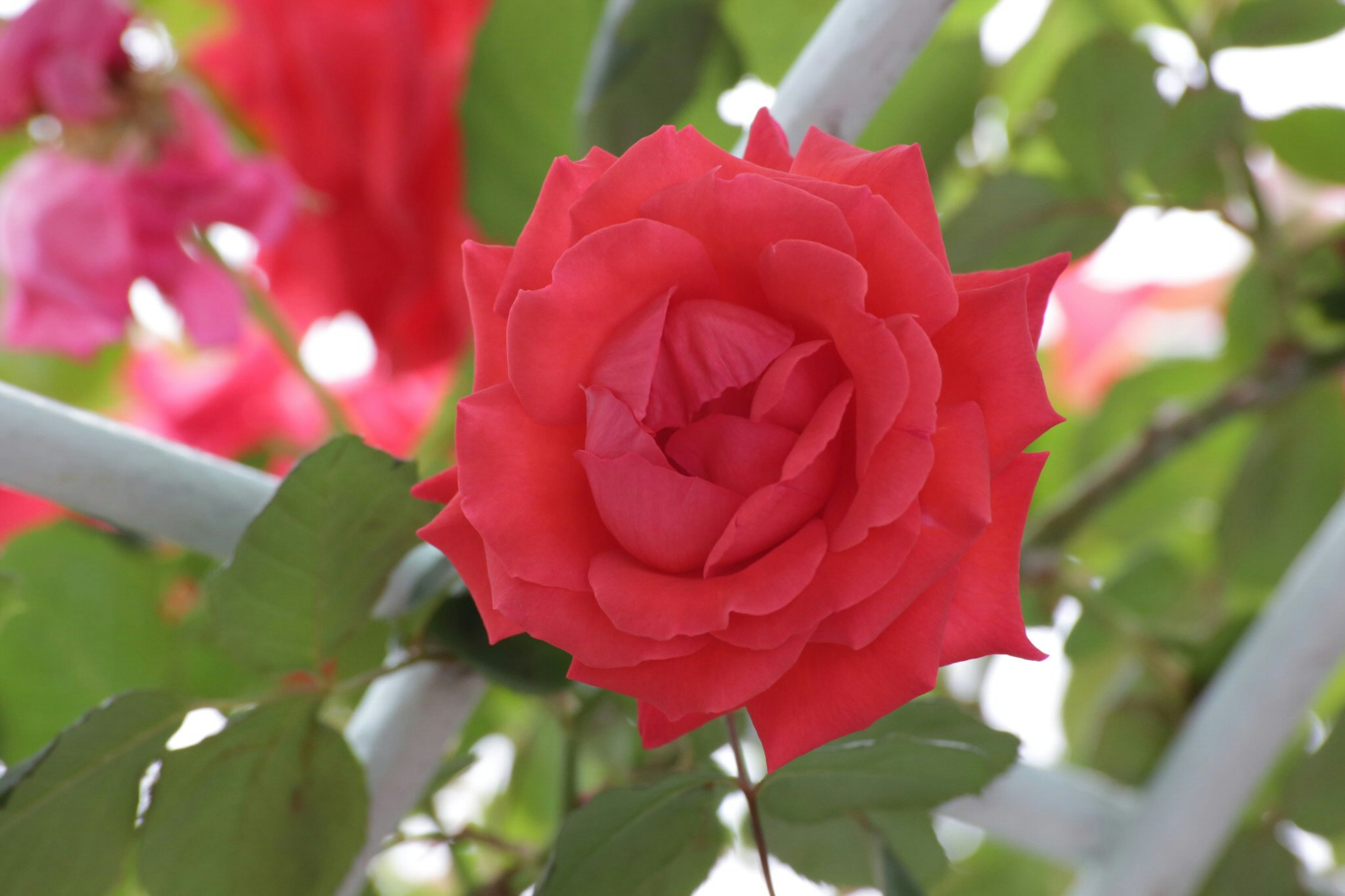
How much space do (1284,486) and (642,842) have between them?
1.03 feet

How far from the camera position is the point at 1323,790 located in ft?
1.03

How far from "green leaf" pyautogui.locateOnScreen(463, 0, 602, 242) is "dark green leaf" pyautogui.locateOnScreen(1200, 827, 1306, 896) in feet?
0.97

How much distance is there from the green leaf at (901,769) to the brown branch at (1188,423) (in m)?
0.16

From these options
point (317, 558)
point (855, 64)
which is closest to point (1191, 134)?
point (855, 64)

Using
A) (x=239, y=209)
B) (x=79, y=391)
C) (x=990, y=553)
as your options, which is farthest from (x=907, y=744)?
(x=79, y=391)

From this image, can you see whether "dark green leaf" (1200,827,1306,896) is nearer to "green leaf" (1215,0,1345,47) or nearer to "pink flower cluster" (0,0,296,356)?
"green leaf" (1215,0,1345,47)

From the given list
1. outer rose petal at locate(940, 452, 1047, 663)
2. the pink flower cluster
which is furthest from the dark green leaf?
the pink flower cluster

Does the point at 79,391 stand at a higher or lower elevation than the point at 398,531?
lower

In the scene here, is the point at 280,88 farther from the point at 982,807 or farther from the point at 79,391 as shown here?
the point at 982,807

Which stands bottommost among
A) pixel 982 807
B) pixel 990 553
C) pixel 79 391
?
pixel 79 391

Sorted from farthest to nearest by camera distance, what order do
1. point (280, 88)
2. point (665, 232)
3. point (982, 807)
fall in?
point (280, 88)
point (982, 807)
point (665, 232)

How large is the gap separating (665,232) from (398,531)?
0.27ft

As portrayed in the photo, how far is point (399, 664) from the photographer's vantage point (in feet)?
0.69

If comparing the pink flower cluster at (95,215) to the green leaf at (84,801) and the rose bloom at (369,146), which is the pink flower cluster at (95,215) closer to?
the rose bloom at (369,146)
